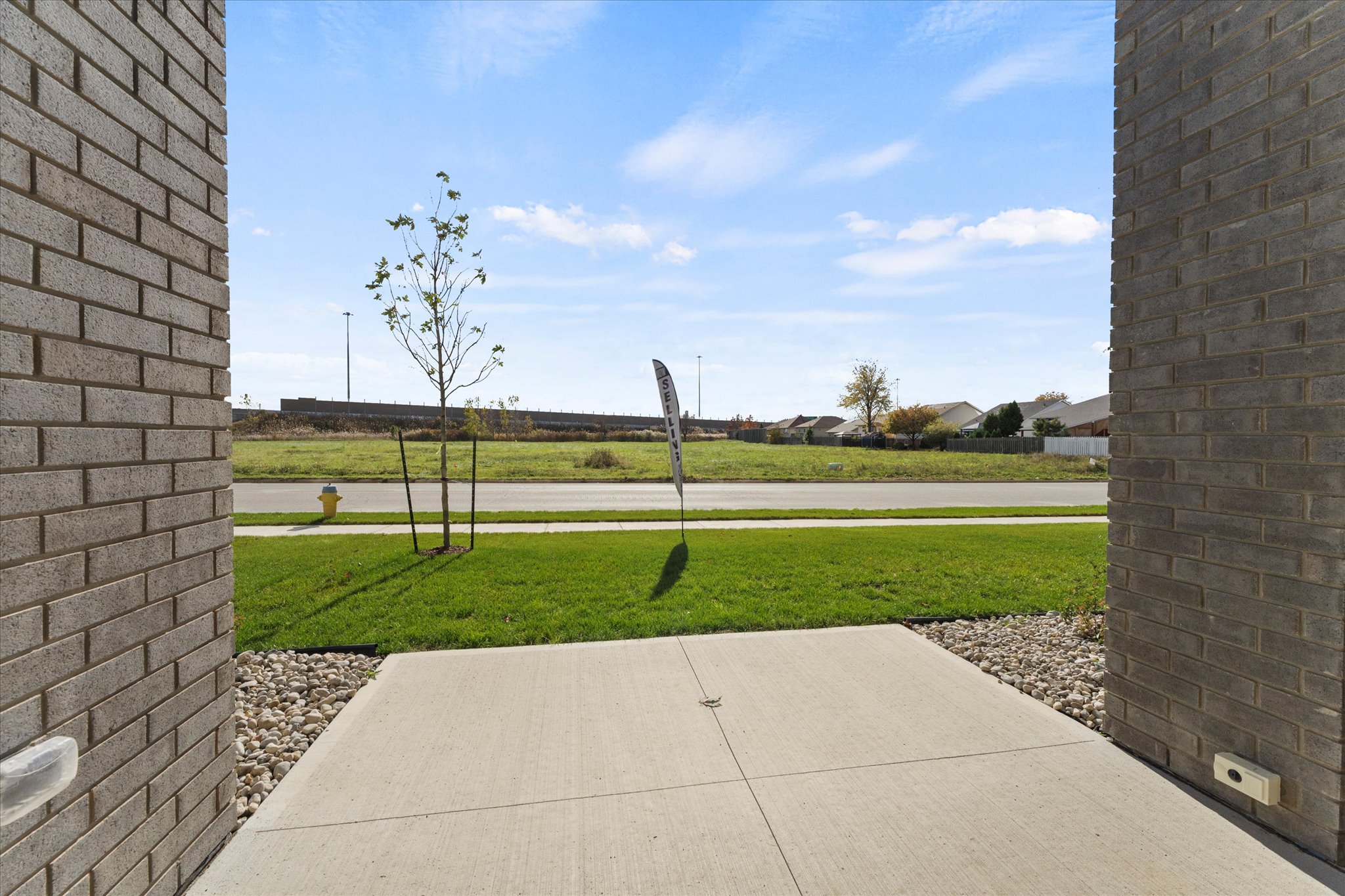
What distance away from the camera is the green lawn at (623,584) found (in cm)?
593

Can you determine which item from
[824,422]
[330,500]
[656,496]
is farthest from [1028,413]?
[330,500]

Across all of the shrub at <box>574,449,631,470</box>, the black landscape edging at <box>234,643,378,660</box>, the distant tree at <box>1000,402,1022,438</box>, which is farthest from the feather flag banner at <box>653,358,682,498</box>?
the distant tree at <box>1000,402,1022,438</box>

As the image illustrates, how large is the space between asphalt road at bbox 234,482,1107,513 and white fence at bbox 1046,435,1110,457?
19473mm

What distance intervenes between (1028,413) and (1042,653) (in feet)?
223

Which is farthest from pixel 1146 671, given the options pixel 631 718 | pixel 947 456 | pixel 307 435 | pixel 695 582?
pixel 307 435

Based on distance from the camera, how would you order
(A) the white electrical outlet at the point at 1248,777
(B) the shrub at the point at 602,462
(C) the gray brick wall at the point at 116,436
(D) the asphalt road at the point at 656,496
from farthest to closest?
(B) the shrub at the point at 602,462 < (D) the asphalt road at the point at 656,496 < (A) the white electrical outlet at the point at 1248,777 < (C) the gray brick wall at the point at 116,436

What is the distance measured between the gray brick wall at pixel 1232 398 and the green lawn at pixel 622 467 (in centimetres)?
1905

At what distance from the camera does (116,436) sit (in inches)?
88.4

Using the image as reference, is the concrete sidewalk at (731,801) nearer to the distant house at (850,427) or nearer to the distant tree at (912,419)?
the distant tree at (912,419)

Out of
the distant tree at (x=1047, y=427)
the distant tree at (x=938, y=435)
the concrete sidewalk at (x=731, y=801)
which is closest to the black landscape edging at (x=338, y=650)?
the concrete sidewalk at (x=731, y=801)

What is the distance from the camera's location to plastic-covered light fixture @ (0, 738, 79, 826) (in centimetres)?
165

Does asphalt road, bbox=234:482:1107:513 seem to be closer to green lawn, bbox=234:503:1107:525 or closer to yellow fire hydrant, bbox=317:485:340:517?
green lawn, bbox=234:503:1107:525

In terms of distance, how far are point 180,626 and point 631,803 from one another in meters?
2.09

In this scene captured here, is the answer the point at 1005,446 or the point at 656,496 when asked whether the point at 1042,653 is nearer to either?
the point at 656,496
